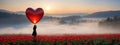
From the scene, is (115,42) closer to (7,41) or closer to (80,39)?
(80,39)

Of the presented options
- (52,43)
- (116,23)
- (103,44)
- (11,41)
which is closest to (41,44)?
(52,43)

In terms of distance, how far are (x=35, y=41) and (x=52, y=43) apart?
0.53 m

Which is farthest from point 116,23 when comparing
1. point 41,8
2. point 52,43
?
point 52,43

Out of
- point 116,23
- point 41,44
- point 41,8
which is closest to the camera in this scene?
point 41,44

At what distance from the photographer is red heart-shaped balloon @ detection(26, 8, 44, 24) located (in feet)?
32.7

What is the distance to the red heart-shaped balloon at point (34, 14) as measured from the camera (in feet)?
32.7

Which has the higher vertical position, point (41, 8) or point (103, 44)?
point (41, 8)

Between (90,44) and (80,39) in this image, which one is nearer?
(90,44)

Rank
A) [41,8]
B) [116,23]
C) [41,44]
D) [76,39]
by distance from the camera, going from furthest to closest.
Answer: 1. [116,23]
2. [41,8]
3. [76,39]
4. [41,44]

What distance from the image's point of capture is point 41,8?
1025 cm

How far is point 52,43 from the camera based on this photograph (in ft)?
29.5

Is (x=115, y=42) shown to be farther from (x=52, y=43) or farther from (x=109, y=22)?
(x=109, y=22)

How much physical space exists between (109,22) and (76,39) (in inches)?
309

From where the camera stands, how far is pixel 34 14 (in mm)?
10055
